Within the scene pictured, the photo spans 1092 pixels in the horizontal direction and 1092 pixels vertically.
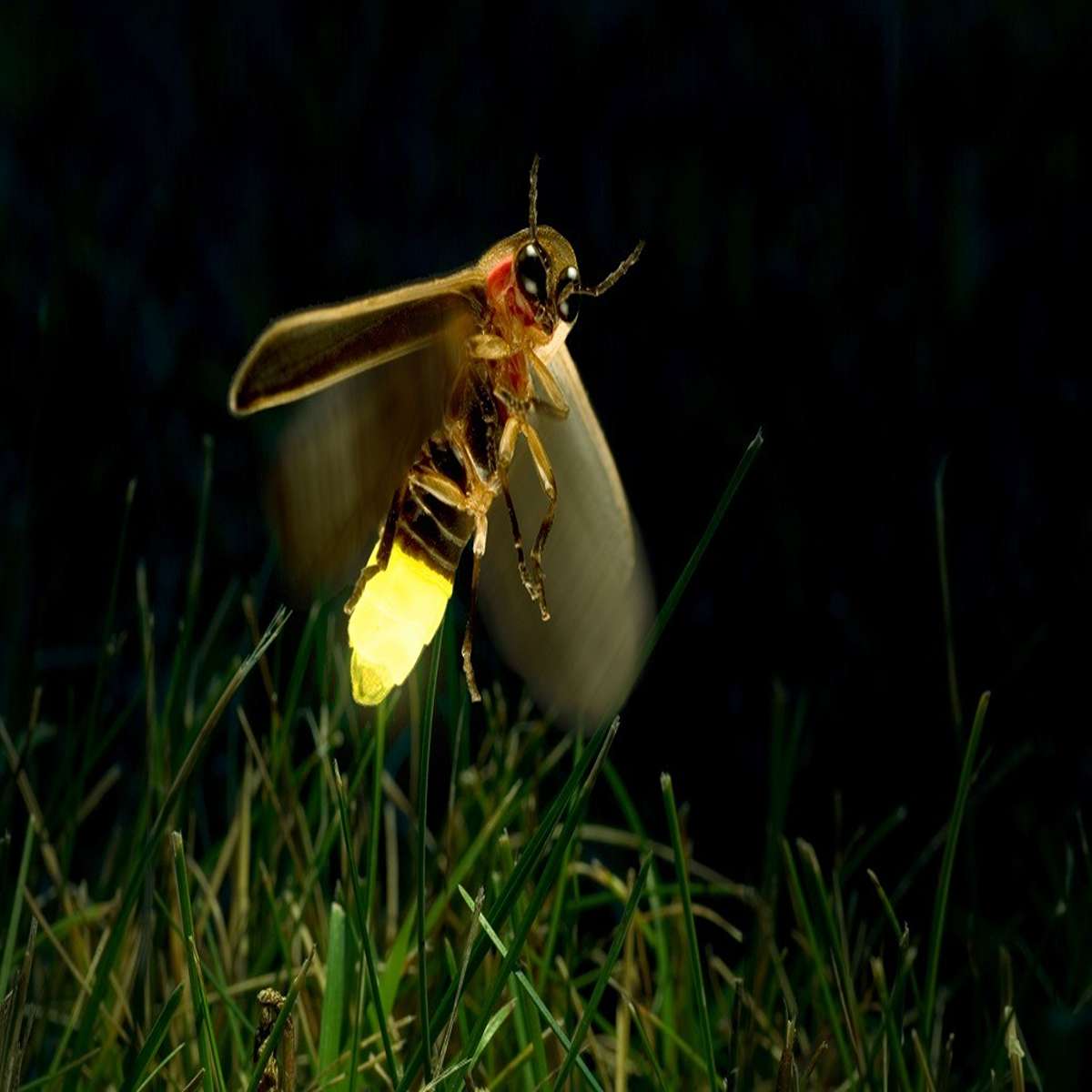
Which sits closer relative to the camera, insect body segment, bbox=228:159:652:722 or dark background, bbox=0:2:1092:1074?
insect body segment, bbox=228:159:652:722

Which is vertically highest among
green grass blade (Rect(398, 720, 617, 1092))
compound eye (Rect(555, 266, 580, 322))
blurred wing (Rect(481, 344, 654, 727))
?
compound eye (Rect(555, 266, 580, 322))

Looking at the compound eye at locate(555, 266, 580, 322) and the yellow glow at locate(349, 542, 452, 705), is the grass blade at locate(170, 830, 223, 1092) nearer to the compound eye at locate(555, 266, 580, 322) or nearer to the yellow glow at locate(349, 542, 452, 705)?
the yellow glow at locate(349, 542, 452, 705)

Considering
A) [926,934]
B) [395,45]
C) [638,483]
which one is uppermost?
[395,45]

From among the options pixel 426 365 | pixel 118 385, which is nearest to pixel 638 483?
pixel 118 385

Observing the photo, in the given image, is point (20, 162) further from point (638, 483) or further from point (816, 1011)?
point (816, 1011)

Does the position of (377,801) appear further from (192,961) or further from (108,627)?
(108,627)

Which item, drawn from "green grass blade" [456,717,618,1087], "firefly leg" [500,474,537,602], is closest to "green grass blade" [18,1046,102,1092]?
"green grass blade" [456,717,618,1087]
